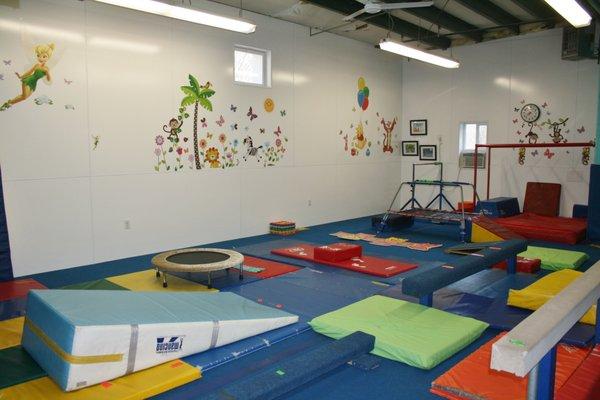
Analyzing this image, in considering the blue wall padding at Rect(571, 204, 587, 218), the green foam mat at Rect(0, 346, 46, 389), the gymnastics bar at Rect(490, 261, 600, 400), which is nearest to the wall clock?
the blue wall padding at Rect(571, 204, 587, 218)

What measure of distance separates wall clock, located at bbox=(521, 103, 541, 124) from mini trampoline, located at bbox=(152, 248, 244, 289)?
24.1ft

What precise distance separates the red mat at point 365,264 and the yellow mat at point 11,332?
3579mm

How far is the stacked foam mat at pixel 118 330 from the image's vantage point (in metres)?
3.07

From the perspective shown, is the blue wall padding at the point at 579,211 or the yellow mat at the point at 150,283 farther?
the blue wall padding at the point at 579,211

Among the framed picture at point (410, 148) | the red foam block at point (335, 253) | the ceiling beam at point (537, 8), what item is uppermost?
the ceiling beam at point (537, 8)

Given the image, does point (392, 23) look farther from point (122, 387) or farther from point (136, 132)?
point (122, 387)

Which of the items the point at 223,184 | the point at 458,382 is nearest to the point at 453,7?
the point at 223,184

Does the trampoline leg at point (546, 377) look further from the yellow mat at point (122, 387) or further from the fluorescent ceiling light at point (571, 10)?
the fluorescent ceiling light at point (571, 10)

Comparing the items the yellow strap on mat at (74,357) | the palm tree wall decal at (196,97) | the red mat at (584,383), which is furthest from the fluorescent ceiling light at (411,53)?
the yellow strap on mat at (74,357)

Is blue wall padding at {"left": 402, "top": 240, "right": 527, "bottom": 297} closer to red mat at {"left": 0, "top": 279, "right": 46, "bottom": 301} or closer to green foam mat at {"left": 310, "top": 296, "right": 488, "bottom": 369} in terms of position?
green foam mat at {"left": 310, "top": 296, "right": 488, "bottom": 369}

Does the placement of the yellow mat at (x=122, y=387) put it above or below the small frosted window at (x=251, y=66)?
below

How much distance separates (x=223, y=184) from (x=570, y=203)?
22.9 ft

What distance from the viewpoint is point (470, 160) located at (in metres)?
11.0

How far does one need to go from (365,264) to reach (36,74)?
4.85 meters
